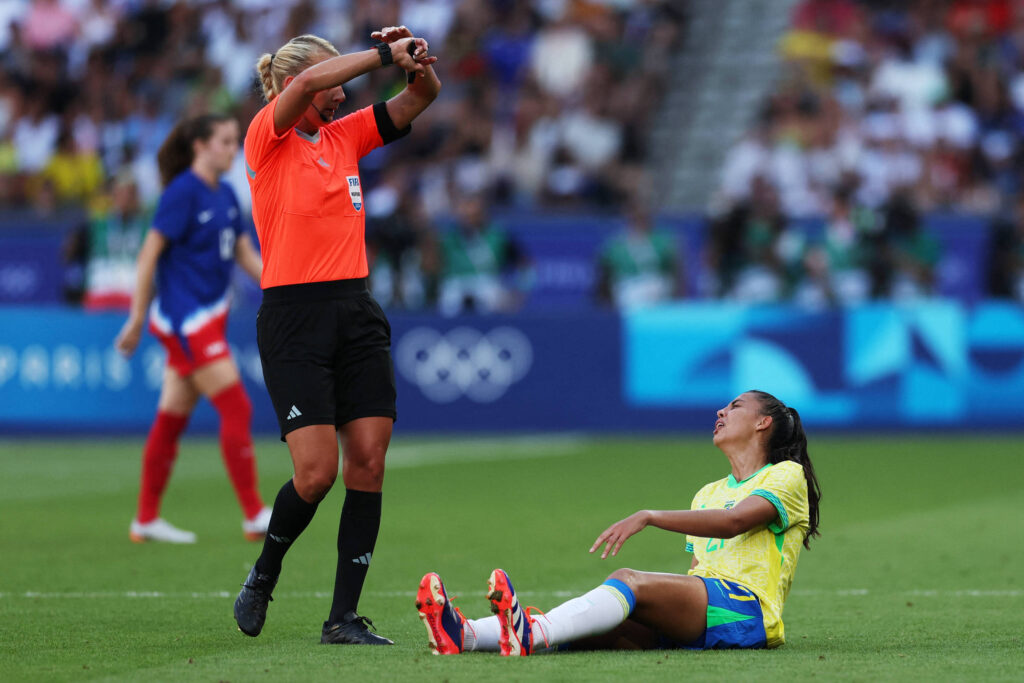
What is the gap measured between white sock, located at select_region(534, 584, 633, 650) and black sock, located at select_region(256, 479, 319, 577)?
102 cm

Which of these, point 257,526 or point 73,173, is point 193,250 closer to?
point 257,526

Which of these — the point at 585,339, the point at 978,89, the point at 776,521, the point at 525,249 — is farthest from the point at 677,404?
the point at 776,521

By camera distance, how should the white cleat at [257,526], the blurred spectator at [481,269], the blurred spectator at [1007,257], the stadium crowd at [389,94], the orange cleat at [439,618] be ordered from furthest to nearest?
the stadium crowd at [389,94], the blurred spectator at [481,269], the blurred spectator at [1007,257], the white cleat at [257,526], the orange cleat at [439,618]

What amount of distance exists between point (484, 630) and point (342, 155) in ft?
6.18

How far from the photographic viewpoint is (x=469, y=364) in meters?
16.6

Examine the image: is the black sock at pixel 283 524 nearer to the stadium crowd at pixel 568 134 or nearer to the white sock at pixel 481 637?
the white sock at pixel 481 637

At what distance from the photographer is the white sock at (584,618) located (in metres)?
5.33

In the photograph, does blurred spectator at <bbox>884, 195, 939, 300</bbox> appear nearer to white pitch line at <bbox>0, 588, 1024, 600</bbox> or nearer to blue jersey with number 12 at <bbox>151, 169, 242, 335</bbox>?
blue jersey with number 12 at <bbox>151, 169, 242, 335</bbox>

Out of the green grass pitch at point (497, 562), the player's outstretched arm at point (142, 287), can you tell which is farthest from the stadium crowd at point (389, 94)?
the player's outstretched arm at point (142, 287)

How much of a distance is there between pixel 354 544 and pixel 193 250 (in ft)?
12.0

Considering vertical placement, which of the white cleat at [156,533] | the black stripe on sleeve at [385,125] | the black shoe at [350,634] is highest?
the black stripe on sleeve at [385,125]

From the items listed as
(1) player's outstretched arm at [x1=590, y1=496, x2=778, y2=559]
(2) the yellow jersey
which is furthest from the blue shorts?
(1) player's outstretched arm at [x1=590, y1=496, x2=778, y2=559]

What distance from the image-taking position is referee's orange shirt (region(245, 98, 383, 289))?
19.4ft

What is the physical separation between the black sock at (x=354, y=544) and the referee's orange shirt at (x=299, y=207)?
86 cm
